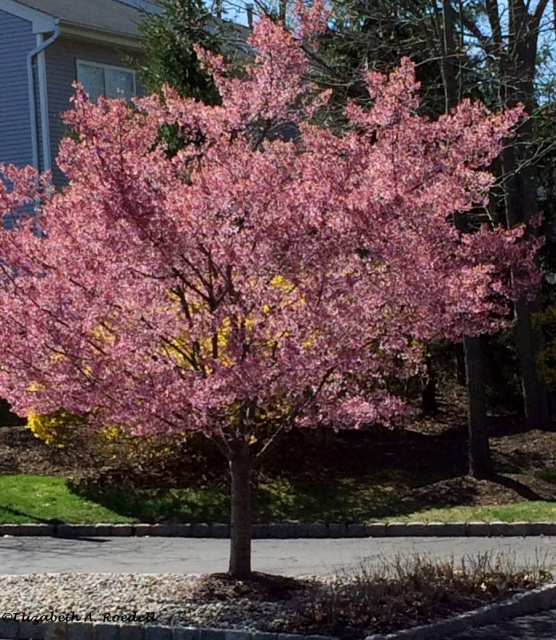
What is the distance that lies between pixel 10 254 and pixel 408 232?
304 cm

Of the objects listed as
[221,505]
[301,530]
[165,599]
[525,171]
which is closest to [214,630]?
[165,599]

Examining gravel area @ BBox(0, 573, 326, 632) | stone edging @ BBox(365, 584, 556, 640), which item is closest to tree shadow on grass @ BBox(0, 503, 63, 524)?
gravel area @ BBox(0, 573, 326, 632)

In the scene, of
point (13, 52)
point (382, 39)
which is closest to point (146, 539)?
point (382, 39)

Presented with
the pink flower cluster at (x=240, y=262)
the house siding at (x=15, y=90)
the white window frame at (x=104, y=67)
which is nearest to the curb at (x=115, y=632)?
the pink flower cluster at (x=240, y=262)

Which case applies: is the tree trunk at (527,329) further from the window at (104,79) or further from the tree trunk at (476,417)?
the window at (104,79)

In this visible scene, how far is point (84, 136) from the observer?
8.12 m

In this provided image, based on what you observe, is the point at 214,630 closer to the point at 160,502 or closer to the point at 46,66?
the point at 160,502

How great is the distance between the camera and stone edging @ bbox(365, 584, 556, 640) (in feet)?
24.4

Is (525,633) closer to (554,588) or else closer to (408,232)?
(554,588)

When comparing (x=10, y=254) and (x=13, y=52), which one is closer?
(x=10, y=254)

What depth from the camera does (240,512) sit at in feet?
31.2

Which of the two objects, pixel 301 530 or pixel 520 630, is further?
pixel 301 530

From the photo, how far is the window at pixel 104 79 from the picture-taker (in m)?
26.5

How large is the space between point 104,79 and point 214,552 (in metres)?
16.8
